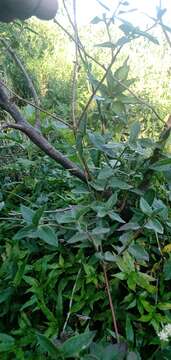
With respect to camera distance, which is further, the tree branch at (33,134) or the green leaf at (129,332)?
the tree branch at (33,134)

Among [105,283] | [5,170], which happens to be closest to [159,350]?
[105,283]

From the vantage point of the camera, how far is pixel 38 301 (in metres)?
1.36

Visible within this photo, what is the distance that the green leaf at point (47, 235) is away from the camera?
1.27 meters

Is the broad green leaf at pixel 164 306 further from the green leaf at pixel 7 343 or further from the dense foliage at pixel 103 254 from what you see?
the green leaf at pixel 7 343

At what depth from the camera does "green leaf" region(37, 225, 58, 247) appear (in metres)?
1.27

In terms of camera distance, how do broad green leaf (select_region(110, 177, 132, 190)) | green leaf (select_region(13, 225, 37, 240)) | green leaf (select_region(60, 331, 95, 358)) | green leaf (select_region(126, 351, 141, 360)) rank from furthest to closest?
broad green leaf (select_region(110, 177, 132, 190)), green leaf (select_region(13, 225, 37, 240)), green leaf (select_region(126, 351, 141, 360)), green leaf (select_region(60, 331, 95, 358))

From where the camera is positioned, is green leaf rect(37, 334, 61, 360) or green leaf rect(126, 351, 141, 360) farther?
green leaf rect(126, 351, 141, 360)

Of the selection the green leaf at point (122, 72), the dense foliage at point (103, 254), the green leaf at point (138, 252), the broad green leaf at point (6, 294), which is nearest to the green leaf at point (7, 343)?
the dense foliage at point (103, 254)

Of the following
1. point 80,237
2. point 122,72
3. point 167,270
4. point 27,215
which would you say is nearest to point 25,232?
point 27,215

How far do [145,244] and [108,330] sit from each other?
0.98 ft

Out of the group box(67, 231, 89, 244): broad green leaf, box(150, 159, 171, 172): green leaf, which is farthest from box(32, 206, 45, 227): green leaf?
box(150, 159, 171, 172): green leaf

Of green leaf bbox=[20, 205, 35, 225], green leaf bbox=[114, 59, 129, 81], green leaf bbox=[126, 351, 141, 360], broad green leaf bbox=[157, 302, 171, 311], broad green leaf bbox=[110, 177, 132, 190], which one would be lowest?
green leaf bbox=[126, 351, 141, 360]

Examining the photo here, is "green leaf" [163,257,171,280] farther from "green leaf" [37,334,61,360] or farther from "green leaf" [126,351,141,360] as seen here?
"green leaf" [37,334,61,360]

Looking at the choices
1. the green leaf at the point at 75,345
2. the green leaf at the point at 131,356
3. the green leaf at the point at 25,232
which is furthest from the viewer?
the green leaf at the point at 25,232
